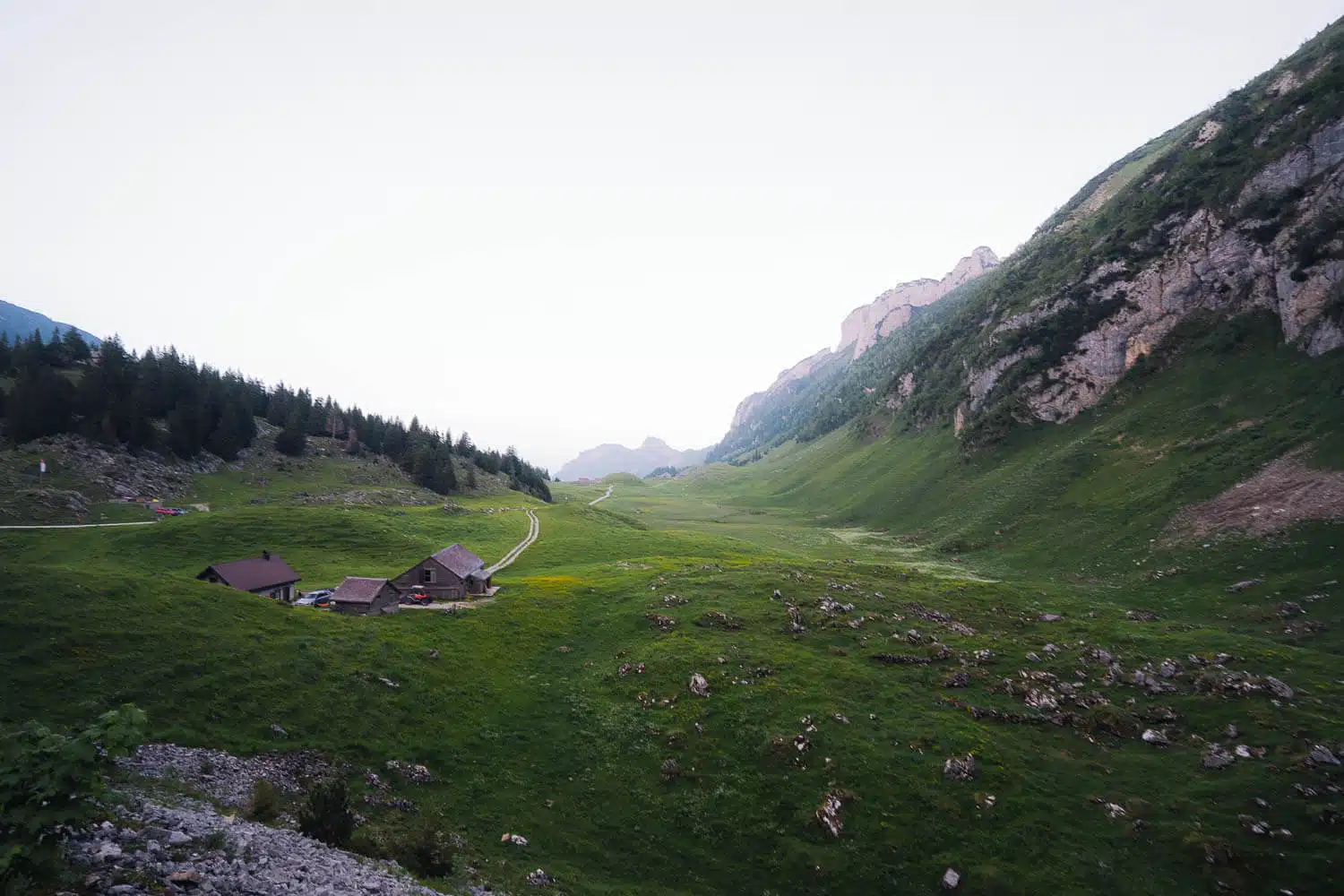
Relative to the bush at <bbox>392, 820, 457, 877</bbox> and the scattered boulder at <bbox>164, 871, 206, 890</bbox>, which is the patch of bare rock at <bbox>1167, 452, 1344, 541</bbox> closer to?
the bush at <bbox>392, 820, 457, 877</bbox>

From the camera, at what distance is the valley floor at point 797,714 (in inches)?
1026

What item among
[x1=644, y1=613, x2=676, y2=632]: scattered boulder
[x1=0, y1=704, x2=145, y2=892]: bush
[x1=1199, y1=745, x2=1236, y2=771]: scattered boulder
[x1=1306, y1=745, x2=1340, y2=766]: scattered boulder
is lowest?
[x1=1199, y1=745, x2=1236, y2=771]: scattered boulder

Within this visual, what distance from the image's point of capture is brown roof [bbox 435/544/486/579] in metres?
60.2

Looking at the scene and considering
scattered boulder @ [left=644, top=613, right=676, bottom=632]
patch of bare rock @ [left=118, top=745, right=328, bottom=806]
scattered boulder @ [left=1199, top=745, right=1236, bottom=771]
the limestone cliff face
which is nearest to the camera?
patch of bare rock @ [left=118, top=745, right=328, bottom=806]

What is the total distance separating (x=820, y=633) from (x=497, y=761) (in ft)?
90.9

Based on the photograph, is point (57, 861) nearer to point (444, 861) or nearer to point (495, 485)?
point (444, 861)

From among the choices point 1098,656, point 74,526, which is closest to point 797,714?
point 1098,656

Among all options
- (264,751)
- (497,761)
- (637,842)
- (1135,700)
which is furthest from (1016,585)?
(264,751)

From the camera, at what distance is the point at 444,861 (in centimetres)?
2164

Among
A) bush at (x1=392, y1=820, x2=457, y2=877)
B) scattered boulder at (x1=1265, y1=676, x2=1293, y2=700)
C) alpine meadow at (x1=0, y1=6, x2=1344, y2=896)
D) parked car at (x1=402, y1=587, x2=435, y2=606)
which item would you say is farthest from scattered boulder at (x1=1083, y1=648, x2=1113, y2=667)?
parked car at (x1=402, y1=587, x2=435, y2=606)

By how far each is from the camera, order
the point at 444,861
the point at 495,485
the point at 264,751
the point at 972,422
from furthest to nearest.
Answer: the point at 495,485 → the point at 972,422 → the point at 264,751 → the point at 444,861

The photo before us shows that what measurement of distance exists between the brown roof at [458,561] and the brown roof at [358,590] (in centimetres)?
691

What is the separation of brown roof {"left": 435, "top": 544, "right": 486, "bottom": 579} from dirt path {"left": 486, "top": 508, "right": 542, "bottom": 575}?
7.88ft

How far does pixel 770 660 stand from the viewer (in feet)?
140
